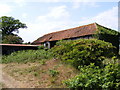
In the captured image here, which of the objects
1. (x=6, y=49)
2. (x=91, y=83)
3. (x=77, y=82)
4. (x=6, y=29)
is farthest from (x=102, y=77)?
(x=6, y=29)

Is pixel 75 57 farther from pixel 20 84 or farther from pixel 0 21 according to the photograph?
pixel 0 21

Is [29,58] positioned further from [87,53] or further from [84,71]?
[84,71]

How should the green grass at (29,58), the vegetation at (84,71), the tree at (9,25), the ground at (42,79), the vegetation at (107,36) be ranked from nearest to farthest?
the vegetation at (84,71) < the ground at (42,79) < the green grass at (29,58) < the vegetation at (107,36) < the tree at (9,25)

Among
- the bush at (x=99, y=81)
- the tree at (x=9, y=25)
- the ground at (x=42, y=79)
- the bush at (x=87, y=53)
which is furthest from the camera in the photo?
the tree at (x=9, y=25)

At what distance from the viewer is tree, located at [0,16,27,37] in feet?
119

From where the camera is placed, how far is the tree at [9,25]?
3638 centimetres

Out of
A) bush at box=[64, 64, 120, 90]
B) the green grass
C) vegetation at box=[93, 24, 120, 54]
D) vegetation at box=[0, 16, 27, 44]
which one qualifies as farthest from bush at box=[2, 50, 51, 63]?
vegetation at box=[0, 16, 27, 44]

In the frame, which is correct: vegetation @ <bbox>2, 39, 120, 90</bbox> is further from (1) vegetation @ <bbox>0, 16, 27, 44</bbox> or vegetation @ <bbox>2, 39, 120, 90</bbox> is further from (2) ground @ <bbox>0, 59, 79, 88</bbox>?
(1) vegetation @ <bbox>0, 16, 27, 44</bbox>

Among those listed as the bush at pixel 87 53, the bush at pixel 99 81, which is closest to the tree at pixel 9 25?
the bush at pixel 87 53

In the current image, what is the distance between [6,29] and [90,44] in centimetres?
3467

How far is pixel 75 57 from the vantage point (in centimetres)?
735

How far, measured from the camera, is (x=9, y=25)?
120 feet

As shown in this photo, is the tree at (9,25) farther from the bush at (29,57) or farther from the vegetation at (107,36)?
the vegetation at (107,36)

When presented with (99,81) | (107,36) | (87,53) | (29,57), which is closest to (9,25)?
(29,57)
